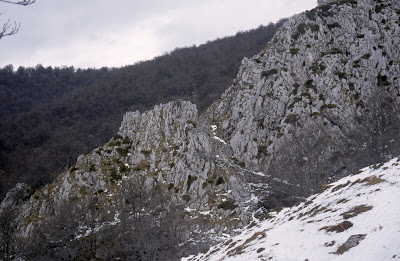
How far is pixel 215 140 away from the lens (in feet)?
133

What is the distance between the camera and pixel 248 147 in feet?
128

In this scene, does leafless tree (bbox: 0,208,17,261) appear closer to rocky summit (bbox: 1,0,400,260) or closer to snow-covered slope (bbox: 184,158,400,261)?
rocky summit (bbox: 1,0,400,260)

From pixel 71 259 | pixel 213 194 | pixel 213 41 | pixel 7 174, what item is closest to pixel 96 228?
pixel 71 259

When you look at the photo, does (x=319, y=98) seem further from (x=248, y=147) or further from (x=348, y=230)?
(x=348, y=230)

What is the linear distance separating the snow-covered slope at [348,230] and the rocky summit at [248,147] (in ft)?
59.7

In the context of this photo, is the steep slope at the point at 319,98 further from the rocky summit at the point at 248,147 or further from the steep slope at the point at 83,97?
the steep slope at the point at 83,97

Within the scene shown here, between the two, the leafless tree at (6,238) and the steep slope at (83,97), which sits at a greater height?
the steep slope at (83,97)

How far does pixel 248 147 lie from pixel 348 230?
103ft

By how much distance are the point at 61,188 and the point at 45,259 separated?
1345cm

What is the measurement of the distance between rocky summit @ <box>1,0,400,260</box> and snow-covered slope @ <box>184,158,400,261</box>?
59.7ft

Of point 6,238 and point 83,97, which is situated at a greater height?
point 83,97

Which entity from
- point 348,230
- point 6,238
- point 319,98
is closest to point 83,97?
point 6,238

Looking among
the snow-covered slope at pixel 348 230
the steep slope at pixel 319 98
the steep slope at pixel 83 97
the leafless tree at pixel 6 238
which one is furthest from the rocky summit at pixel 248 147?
the steep slope at pixel 83 97

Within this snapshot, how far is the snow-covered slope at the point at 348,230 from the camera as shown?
6188mm
